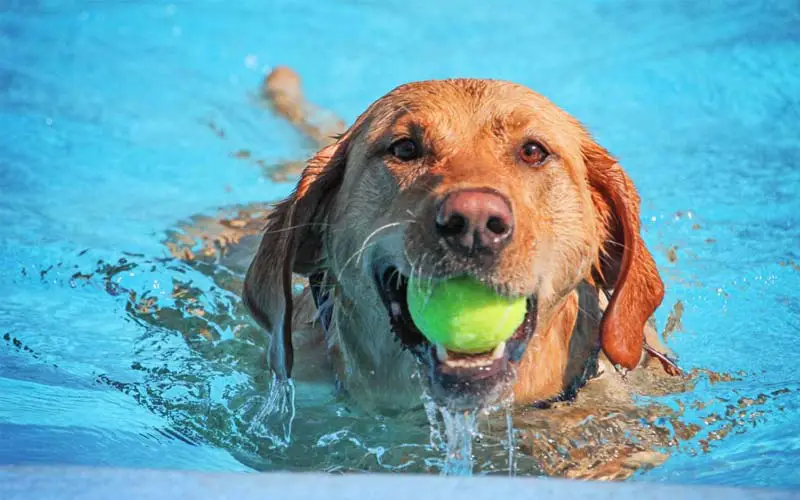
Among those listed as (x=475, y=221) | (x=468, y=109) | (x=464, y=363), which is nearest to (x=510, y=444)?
(x=464, y=363)

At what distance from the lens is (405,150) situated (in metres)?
3.78

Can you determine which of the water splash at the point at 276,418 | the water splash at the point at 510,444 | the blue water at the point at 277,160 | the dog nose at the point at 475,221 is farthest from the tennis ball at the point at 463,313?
the water splash at the point at 276,418

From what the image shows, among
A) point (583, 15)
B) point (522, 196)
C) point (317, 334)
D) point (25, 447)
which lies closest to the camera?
point (522, 196)

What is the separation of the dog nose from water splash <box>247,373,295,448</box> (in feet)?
4.22

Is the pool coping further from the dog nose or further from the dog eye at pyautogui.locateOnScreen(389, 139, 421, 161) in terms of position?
the dog eye at pyautogui.locateOnScreen(389, 139, 421, 161)

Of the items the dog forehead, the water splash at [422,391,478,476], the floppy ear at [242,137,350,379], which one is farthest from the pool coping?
the dog forehead

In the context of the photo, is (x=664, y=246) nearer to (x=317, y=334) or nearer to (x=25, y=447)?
(x=317, y=334)

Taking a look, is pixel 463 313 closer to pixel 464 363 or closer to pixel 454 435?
pixel 464 363

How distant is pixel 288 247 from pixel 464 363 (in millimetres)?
915

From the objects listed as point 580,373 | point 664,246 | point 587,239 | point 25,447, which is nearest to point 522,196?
point 587,239

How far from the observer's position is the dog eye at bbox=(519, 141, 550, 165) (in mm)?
3740

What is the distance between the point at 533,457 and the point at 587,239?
2.71ft

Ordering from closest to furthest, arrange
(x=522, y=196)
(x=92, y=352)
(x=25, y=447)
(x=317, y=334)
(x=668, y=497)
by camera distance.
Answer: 1. (x=668, y=497)
2. (x=522, y=196)
3. (x=25, y=447)
4. (x=317, y=334)
5. (x=92, y=352)

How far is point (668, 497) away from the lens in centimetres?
246
